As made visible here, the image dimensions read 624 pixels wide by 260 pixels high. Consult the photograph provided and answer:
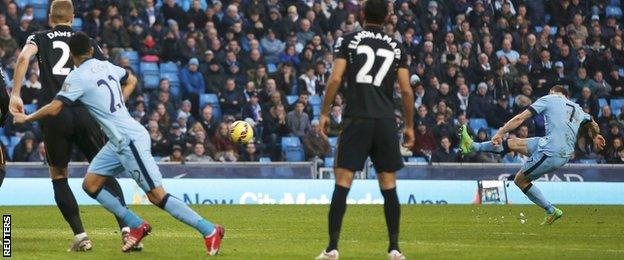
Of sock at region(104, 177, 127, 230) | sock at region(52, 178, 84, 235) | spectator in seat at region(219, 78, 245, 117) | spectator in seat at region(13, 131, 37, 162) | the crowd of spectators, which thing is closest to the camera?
sock at region(104, 177, 127, 230)

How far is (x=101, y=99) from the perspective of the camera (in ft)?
38.6

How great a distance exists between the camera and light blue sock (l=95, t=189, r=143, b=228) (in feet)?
40.0

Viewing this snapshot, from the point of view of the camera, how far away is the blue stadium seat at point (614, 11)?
34.0 m

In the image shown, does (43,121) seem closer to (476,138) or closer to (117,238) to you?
(117,238)

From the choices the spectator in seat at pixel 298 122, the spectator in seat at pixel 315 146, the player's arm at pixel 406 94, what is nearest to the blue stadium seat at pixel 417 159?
the spectator in seat at pixel 315 146

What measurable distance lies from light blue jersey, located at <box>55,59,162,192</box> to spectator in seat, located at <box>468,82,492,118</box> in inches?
731

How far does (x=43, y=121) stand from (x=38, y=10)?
1641 centimetres

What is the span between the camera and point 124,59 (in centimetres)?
2650

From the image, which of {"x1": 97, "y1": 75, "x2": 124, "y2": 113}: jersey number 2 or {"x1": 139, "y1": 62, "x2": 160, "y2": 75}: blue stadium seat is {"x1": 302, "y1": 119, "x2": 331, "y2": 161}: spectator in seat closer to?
{"x1": 139, "y1": 62, "x2": 160, "y2": 75}: blue stadium seat

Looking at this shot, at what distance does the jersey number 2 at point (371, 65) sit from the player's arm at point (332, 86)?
0.50 feet

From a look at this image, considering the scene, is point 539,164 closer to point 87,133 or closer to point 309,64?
point 87,133

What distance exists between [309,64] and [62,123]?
1640cm

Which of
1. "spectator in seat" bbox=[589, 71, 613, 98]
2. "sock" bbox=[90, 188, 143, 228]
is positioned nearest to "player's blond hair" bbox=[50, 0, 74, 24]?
"sock" bbox=[90, 188, 143, 228]

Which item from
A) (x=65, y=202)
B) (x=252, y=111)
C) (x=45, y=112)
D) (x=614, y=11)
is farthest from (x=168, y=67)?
(x=45, y=112)
